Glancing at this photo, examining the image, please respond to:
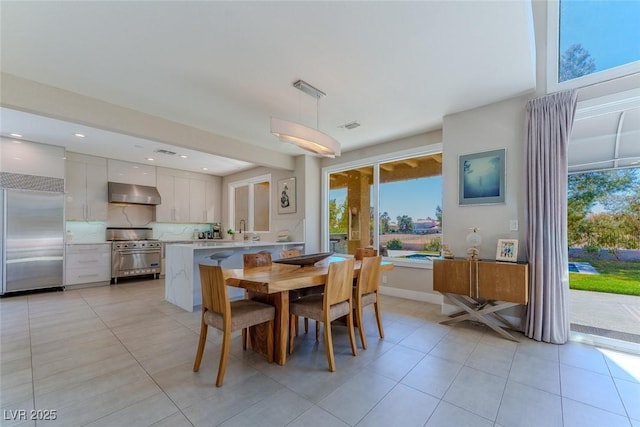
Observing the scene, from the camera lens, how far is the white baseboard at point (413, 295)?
153 inches

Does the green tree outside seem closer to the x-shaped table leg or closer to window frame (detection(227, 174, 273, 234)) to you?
the x-shaped table leg

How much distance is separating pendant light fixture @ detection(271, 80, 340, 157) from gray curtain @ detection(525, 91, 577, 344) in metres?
2.08

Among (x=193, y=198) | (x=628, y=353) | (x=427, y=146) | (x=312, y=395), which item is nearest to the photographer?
(x=312, y=395)

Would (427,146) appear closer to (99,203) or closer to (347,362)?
(347,362)

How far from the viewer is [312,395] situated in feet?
5.91

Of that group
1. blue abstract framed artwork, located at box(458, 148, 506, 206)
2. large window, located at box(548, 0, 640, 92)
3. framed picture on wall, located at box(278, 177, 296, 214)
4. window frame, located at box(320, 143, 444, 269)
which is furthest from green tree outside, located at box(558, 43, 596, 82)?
framed picture on wall, located at box(278, 177, 296, 214)

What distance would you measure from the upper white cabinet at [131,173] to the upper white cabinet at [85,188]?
134mm

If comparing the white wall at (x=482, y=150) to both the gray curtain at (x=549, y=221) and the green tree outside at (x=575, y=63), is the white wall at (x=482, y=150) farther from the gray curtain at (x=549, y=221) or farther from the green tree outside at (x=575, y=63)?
the green tree outside at (x=575, y=63)

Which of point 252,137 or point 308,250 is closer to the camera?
point 252,137

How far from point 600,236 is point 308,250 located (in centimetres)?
406

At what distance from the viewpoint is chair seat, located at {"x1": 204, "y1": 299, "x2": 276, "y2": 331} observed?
2.01 meters

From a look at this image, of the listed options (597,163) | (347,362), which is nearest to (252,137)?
(347,362)

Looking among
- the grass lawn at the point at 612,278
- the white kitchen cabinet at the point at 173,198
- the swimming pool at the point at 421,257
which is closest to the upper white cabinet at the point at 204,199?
the white kitchen cabinet at the point at 173,198

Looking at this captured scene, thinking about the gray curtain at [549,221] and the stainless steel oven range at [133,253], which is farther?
the stainless steel oven range at [133,253]
